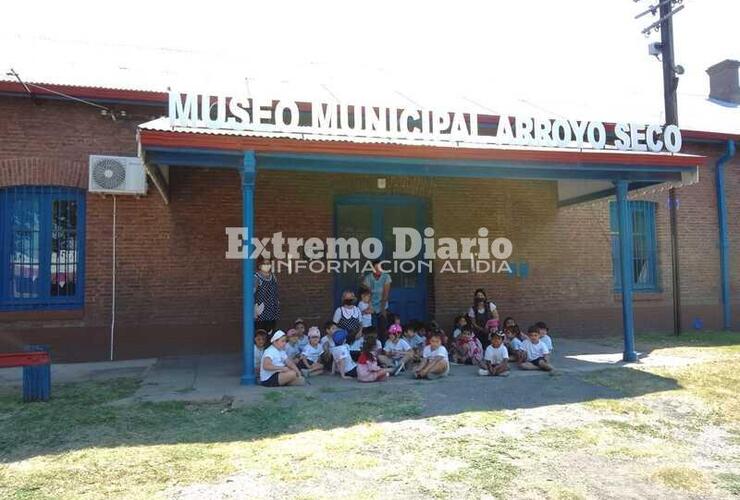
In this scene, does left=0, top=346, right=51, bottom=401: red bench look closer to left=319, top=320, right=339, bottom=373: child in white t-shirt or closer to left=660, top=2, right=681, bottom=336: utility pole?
left=319, top=320, right=339, bottom=373: child in white t-shirt

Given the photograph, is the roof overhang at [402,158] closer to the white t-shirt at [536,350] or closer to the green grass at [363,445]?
the white t-shirt at [536,350]

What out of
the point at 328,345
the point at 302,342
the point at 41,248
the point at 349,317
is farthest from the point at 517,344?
the point at 41,248

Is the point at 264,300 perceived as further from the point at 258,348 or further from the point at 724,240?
the point at 724,240

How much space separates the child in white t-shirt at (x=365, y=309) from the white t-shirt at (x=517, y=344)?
2.27 metres

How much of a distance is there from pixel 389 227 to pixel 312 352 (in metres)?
3.77

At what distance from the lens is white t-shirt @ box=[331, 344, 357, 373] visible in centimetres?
720

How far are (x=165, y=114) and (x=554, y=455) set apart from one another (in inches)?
323

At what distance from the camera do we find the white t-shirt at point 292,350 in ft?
24.7

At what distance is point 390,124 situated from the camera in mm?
8039

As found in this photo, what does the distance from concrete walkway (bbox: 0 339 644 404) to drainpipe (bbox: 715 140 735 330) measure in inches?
194

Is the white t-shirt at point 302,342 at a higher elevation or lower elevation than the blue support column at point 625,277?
lower

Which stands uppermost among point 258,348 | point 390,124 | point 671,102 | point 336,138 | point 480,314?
point 671,102

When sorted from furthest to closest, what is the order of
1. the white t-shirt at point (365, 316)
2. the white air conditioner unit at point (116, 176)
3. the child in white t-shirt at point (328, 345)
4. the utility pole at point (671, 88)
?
the utility pole at point (671, 88) → the white air conditioner unit at point (116, 176) → the white t-shirt at point (365, 316) → the child in white t-shirt at point (328, 345)

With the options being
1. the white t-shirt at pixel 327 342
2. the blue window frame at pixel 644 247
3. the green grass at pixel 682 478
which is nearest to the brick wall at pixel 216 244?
the blue window frame at pixel 644 247
